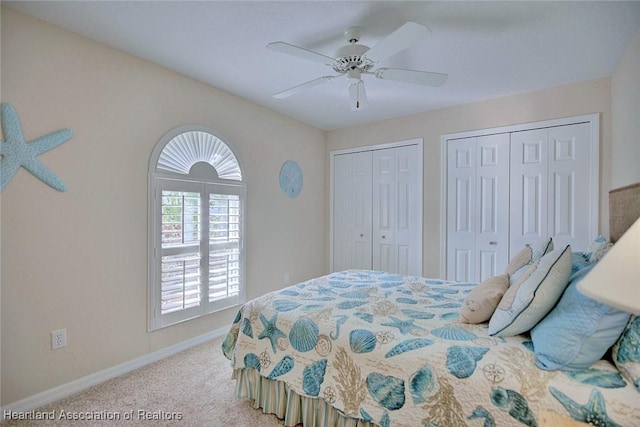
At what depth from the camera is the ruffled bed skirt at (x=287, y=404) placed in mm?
1621

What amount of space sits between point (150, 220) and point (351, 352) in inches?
75.7

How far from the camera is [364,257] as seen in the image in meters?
4.32

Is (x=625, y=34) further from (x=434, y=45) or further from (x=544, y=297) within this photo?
(x=544, y=297)

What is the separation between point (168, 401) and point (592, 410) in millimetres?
2187

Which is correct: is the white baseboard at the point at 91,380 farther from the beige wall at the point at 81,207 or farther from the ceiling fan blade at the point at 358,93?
the ceiling fan blade at the point at 358,93

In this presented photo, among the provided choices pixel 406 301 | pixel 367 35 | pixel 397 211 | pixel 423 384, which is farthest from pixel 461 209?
pixel 423 384

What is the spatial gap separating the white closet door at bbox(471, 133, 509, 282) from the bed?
3.60ft

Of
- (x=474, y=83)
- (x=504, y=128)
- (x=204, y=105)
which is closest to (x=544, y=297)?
(x=474, y=83)

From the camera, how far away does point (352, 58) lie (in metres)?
2.02

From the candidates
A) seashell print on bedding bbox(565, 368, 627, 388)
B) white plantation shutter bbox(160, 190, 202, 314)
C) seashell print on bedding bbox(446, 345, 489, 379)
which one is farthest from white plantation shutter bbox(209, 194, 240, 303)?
seashell print on bedding bbox(565, 368, 627, 388)

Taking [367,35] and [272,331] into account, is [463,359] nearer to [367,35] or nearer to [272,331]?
[272,331]

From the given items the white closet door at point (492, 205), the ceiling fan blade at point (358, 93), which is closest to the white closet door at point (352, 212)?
the white closet door at point (492, 205)

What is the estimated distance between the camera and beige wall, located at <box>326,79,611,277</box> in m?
2.81

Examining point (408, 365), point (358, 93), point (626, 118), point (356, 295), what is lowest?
point (408, 365)
